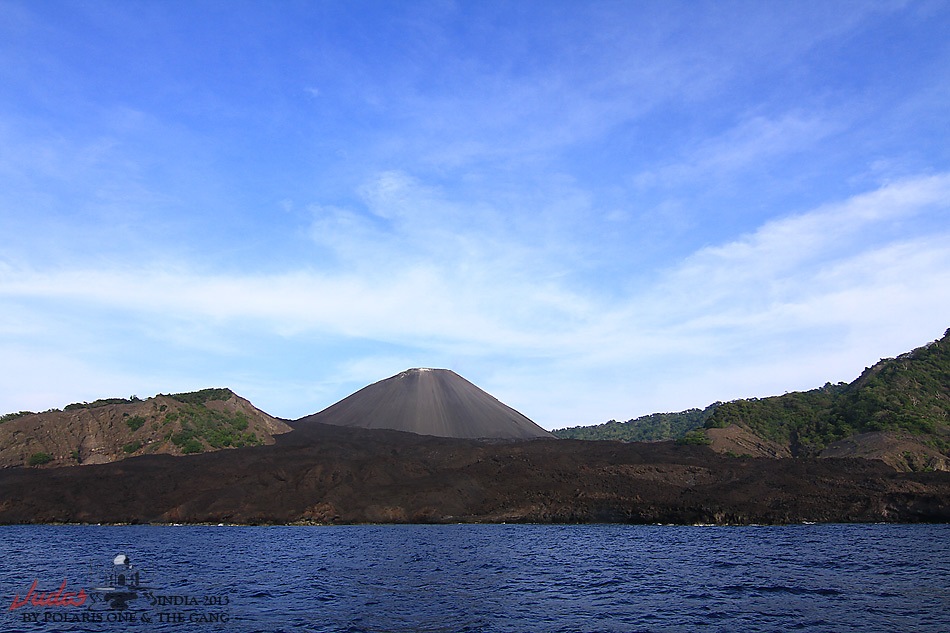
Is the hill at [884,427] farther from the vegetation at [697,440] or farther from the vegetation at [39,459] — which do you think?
the vegetation at [39,459]

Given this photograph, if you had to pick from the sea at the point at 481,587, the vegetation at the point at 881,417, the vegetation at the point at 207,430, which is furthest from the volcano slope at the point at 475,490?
the sea at the point at 481,587

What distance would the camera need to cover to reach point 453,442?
188 m

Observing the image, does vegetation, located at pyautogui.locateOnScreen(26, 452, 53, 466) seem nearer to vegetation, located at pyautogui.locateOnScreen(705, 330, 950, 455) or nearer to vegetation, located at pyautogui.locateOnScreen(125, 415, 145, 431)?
vegetation, located at pyautogui.locateOnScreen(125, 415, 145, 431)

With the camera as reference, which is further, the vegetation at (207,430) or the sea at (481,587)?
the vegetation at (207,430)

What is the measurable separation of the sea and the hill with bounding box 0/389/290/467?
9363cm

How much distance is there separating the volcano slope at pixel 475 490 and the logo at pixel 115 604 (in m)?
89.6

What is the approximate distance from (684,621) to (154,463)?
14619 centimetres

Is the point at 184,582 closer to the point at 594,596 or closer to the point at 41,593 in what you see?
the point at 41,593

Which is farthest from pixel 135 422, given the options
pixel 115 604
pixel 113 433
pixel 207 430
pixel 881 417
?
pixel 881 417

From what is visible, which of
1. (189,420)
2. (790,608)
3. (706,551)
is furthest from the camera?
(189,420)

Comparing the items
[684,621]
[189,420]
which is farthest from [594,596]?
[189,420]

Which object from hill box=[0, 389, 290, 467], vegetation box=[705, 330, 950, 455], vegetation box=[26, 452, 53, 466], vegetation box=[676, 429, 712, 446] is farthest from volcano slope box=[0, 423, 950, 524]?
vegetation box=[705, 330, 950, 455]

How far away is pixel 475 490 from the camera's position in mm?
143375

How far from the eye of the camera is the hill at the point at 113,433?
162 metres
